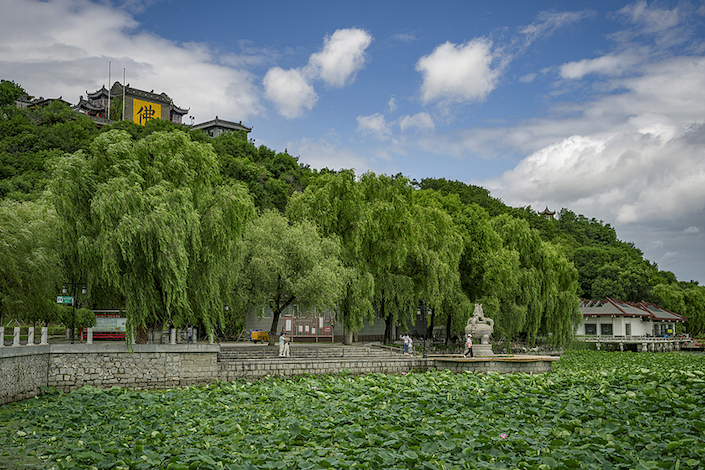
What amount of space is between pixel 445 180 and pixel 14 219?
186 ft

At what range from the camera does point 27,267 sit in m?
20.7

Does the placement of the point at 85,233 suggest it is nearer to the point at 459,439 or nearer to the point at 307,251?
the point at 307,251

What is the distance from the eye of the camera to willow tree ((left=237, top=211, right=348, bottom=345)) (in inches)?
976

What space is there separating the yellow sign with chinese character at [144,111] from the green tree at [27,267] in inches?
2287

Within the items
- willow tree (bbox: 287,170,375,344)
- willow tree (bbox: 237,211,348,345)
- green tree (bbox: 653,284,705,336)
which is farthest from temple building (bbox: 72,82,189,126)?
green tree (bbox: 653,284,705,336)

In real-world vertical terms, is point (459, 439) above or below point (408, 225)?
below

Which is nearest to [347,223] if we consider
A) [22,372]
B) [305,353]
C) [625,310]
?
[305,353]

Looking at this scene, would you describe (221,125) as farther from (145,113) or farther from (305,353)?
(305,353)

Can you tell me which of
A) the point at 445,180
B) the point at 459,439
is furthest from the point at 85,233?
the point at 445,180

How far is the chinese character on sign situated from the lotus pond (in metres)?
Answer: 66.5

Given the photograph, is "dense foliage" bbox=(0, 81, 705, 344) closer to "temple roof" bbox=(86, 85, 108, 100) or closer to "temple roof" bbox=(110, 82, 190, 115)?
"temple roof" bbox=(110, 82, 190, 115)

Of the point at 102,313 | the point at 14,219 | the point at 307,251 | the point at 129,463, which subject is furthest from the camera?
the point at 307,251

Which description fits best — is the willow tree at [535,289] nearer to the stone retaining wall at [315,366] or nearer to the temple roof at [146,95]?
the stone retaining wall at [315,366]

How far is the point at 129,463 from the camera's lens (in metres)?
9.93
